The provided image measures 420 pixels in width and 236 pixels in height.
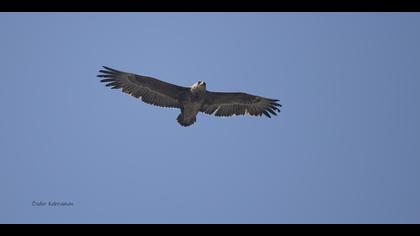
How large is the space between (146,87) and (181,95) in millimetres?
1212

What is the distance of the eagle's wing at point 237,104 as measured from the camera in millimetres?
23375

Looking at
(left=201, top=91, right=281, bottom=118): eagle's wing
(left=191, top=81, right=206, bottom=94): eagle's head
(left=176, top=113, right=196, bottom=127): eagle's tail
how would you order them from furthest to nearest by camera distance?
(left=201, top=91, right=281, bottom=118): eagle's wing < (left=176, top=113, right=196, bottom=127): eagle's tail < (left=191, top=81, right=206, bottom=94): eagle's head

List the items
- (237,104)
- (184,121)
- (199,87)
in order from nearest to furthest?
(199,87) → (184,121) → (237,104)

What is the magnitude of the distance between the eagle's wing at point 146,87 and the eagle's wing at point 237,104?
1.05 m

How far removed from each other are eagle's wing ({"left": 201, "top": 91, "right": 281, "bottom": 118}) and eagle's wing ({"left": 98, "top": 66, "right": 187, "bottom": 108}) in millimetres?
1055

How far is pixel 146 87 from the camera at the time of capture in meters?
23.2

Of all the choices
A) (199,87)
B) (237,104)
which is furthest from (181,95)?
(237,104)

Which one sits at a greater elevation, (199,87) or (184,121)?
(199,87)

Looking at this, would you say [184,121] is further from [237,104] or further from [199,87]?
[237,104]

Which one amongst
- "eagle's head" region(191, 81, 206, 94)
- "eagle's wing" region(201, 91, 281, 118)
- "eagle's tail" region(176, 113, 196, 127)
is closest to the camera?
"eagle's head" region(191, 81, 206, 94)

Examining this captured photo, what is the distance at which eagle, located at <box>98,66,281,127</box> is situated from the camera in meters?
22.7

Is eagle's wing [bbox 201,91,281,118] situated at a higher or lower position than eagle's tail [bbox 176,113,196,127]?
higher
